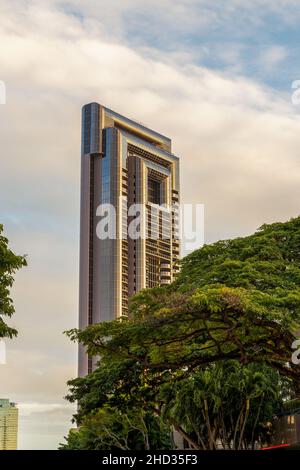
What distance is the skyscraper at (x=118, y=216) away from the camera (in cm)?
12912

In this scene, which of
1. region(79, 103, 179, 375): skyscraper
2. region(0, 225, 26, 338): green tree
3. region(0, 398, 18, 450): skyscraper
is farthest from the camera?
region(0, 398, 18, 450): skyscraper

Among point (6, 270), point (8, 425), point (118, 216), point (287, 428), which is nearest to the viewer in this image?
point (6, 270)

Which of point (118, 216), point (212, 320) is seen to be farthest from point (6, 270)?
point (118, 216)

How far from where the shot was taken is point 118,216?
135 metres

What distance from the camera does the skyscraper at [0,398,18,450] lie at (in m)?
134

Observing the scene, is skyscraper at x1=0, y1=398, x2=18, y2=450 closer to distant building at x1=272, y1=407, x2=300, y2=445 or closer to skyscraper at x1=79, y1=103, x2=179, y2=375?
skyscraper at x1=79, y1=103, x2=179, y2=375

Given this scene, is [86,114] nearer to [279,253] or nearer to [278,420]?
[278,420]

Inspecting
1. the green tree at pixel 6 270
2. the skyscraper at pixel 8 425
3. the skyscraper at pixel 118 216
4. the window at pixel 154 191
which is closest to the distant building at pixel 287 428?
the green tree at pixel 6 270

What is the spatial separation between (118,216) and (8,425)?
4613 cm

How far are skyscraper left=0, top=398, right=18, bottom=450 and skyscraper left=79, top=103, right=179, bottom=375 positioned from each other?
57.5ft

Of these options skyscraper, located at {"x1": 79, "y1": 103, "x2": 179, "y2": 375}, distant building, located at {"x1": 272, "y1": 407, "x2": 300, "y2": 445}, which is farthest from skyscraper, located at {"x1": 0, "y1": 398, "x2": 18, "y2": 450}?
distant building, located at {"x1": 272, "y1": 407, "x2": 300, "y2": 445}

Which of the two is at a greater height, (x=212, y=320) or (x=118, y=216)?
(x=118, y=216)

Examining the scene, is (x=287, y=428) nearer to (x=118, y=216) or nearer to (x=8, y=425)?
(x=118, y=216)

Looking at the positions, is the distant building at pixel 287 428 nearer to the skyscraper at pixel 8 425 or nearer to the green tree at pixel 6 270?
the green tree at pixel 6 270
